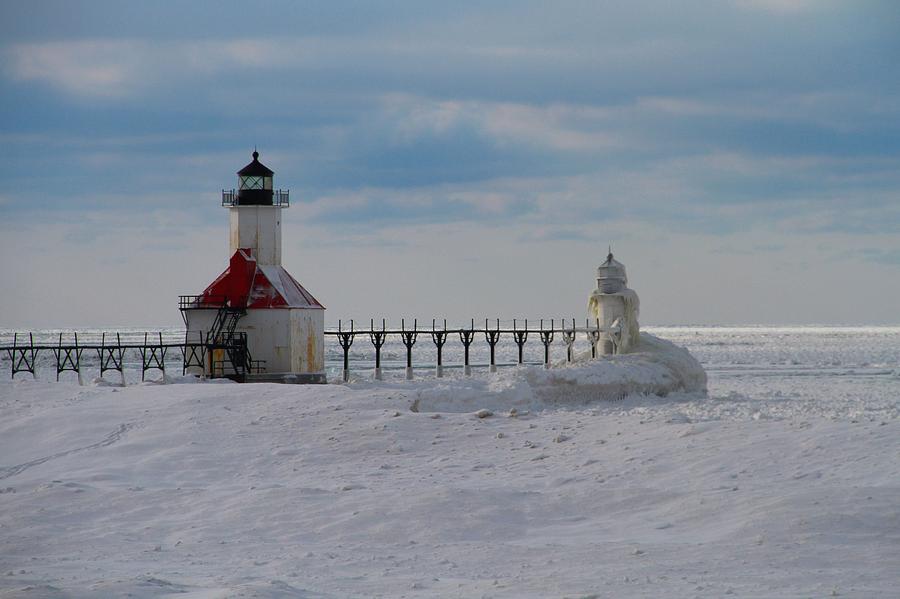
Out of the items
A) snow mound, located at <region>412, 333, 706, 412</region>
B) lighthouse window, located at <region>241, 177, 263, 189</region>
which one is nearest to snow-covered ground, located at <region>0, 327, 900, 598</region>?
snow mound, located at <region>412, 333, 706, 412</region>

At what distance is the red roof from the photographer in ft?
124

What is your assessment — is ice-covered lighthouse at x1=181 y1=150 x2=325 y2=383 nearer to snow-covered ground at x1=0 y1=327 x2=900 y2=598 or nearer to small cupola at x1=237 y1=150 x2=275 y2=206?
small cupola at x1=237 y1=150 x2=275 y2=206

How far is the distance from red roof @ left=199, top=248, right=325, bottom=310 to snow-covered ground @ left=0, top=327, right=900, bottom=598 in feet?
38.1

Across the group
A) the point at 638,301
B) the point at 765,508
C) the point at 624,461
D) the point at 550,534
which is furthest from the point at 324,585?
the point at 638,301

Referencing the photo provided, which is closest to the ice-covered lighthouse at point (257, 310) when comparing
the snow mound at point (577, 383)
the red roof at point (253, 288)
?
the red roof at point (253, 288)

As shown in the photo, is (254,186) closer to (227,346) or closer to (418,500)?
(227,346)

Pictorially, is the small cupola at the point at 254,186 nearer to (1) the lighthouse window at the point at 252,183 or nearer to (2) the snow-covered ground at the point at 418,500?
(1) the lighthouse window at the point at 252,183

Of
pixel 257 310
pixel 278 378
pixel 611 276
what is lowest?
pixel 278 378

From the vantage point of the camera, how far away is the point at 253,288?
38188mm

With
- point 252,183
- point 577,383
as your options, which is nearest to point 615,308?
point 577,383

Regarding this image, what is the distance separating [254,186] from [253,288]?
4.16m

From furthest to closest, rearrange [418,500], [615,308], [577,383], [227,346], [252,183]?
[252,183]
[615,308]
[227,346]
[577,383]
[418,500]

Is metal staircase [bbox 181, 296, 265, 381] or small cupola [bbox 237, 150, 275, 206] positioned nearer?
metal staircase [bbox 181, 296, 265, 381]

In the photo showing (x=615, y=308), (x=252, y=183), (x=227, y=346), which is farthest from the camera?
(x=252, y=183)
